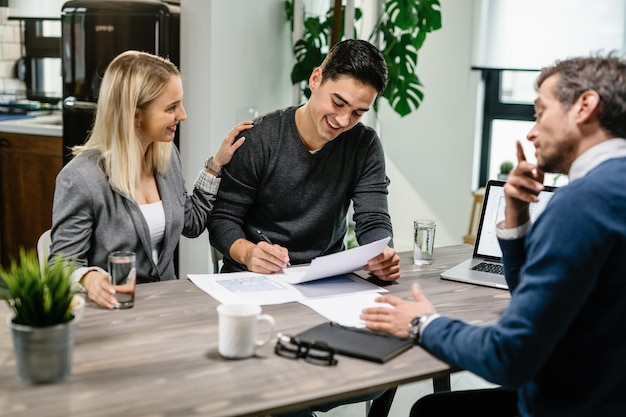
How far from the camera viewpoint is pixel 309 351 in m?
1.52

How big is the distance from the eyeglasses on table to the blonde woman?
568 millimetres

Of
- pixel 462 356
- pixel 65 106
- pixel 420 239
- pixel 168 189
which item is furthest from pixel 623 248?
pixel 65 106

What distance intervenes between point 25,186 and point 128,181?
2.62 metres

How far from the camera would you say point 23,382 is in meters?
1.34

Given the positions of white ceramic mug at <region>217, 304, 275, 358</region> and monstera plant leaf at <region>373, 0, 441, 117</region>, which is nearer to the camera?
white ceramic mug at <region>217, 304, 275, 358</region>

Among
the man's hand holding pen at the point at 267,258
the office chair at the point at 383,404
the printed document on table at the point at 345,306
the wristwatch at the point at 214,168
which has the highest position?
the wristwatch at the point at 214,168

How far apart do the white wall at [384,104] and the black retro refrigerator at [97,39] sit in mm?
115

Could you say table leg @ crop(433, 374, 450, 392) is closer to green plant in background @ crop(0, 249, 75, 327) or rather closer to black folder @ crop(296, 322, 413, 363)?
black folder @ crop(296, 322, 413, 363)

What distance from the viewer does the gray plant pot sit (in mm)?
1331

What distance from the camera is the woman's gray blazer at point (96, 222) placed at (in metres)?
1.96

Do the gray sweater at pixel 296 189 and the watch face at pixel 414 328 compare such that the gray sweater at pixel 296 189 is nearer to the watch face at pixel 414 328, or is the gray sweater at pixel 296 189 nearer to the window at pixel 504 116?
the watch face at pixel 414 328

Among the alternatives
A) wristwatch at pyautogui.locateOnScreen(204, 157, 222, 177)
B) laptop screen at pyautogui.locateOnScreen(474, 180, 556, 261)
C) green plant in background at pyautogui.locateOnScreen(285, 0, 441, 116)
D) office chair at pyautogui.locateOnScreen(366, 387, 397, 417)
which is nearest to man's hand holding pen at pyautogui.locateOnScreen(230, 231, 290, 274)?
wristwatch at pyautogui.locateOnScreen(204, 157, 222, 177)

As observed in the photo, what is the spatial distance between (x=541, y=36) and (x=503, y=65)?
0.90 feet

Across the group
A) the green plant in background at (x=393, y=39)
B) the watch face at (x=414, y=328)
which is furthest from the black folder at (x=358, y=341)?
the green plant in background at (x=393, y=39)
